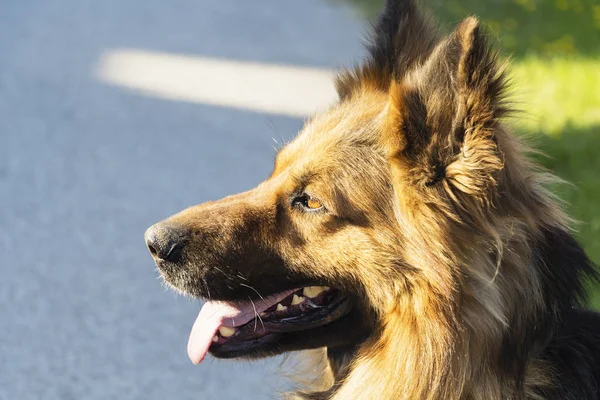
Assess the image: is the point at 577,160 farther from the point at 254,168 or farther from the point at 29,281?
the point at 29,281

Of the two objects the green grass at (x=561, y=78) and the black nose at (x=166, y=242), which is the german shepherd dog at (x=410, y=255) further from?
the green grass at (x=561, y=78)

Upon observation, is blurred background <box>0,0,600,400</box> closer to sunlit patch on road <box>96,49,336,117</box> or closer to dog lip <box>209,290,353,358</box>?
sunlit patch on road <box>96,49,336,117</box>

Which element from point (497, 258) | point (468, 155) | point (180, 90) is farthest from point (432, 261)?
point (180, 90)

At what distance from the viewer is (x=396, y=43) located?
350 cm

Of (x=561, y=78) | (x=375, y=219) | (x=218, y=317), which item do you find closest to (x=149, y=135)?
(x=218, y=317)

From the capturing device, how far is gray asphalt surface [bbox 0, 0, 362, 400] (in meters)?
4.49

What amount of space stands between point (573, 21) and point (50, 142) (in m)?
6.53

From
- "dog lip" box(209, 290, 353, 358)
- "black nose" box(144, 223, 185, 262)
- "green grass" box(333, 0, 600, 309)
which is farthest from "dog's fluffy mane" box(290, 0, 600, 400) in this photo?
"green grass" box(333, 0, 600, 309)

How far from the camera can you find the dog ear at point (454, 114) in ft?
8.49

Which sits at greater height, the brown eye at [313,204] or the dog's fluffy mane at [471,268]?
the brown eye at [313,204]

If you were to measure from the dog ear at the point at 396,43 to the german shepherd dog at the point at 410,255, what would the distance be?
0.09m

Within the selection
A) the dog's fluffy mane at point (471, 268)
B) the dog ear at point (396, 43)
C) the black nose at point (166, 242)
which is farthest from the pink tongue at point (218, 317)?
the dog ear at point (396, 43)

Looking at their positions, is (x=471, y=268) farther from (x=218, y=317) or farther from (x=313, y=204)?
(x=218, y=317)

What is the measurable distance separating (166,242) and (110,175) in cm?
346
